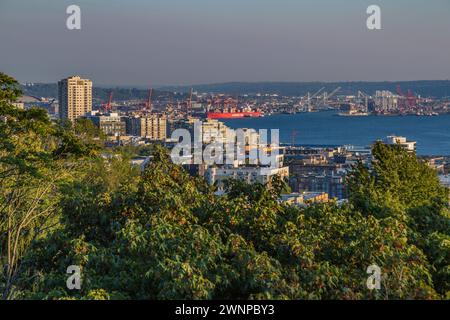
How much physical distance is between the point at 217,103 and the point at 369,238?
140824 millimetres

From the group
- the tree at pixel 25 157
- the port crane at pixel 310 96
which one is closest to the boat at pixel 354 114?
the port crane at pixel 310 96

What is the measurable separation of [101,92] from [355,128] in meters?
47.6

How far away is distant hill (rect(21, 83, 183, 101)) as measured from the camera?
12038 centimetres

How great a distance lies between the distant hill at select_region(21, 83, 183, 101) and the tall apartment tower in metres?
4.72

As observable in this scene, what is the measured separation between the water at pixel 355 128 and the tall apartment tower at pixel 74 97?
19732 millimetres

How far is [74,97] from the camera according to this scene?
92.9m

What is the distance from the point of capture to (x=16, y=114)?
381 inches

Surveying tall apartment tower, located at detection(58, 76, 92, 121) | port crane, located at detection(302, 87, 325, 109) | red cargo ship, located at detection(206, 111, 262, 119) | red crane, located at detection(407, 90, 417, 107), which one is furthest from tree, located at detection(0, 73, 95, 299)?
port crane, located at detection(302, 87, 325, 109)

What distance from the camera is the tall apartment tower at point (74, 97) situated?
90.1 metres

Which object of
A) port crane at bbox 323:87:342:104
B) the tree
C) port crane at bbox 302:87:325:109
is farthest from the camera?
port crane at bbox 323:87:342:104

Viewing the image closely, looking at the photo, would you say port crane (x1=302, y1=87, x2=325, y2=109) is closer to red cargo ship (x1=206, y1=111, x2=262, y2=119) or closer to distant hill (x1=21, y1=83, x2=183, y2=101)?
red cargo ship (x1=206, y1=111, x2=262, y2=119)

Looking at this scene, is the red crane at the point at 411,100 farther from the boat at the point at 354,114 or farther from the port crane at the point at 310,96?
the port crane at the point at 310,96

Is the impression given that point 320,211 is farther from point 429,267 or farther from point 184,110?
point 184,110

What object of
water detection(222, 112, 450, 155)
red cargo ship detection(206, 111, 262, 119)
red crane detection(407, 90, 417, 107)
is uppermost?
red crane detection(407, 90, 417, 107)
